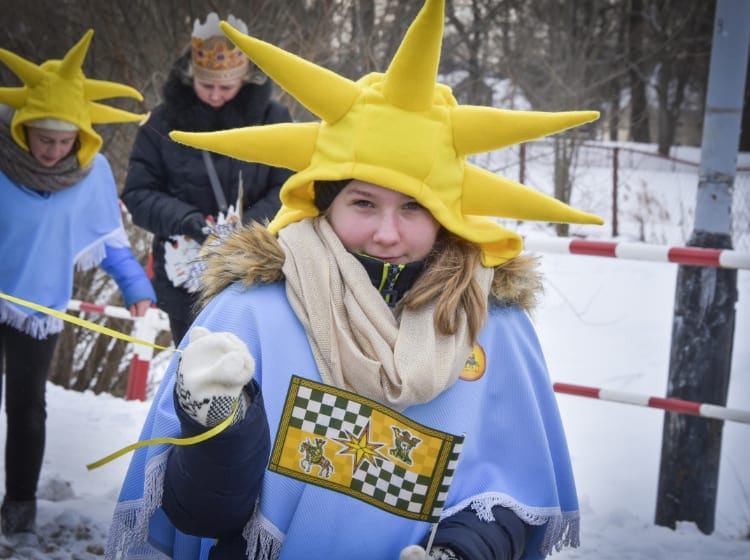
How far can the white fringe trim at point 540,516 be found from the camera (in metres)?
2.19

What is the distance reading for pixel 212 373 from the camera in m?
1.54

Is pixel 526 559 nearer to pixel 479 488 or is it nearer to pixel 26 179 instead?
pixel 479 488

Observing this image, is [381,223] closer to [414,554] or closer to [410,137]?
[410,137]

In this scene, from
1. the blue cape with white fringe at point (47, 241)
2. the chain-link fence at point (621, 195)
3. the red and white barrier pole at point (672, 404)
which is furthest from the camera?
the chain-link fence at point (621, 195)

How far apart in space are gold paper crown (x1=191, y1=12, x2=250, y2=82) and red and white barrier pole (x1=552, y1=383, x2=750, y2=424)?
2.20 meters

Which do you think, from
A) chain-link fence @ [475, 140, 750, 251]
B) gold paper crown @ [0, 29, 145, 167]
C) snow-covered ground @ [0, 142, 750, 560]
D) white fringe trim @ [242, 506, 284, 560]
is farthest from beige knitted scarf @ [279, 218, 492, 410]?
chain-link fence @ [475, 140, 750, 251]

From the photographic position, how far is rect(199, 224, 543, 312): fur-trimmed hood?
2.22 metres

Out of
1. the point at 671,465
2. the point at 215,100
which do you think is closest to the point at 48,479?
the point at 215,100

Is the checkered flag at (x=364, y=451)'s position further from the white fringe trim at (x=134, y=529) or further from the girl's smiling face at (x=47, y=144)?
the girl's smiling face at (x=47, y=144)

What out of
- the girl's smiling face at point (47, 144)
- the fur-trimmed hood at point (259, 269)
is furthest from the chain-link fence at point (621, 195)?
the fur-trimmed hood at point (259, 269)

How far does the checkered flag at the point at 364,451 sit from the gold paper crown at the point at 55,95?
251cm

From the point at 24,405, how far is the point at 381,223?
7.65 feet

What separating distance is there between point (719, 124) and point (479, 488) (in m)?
2.77

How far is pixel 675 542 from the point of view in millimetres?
4109
